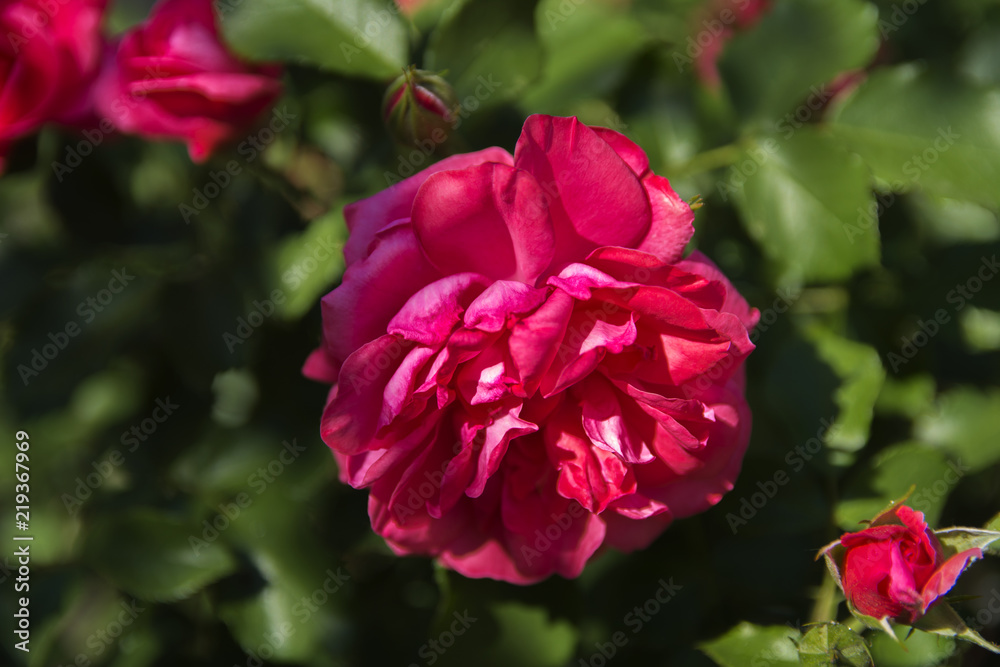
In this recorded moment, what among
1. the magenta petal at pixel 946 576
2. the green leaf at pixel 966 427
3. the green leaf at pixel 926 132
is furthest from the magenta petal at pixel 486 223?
the green leaf at pixel 966 427

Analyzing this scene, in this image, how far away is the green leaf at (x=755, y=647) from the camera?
83cm

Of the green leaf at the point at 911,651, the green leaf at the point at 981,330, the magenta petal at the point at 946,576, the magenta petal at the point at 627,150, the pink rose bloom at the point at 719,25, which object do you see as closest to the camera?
the magenta petal at the point at 946,576

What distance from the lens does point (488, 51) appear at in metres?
1.08

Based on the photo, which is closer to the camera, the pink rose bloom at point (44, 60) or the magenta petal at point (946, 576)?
the magenta petal at point (946, 576)

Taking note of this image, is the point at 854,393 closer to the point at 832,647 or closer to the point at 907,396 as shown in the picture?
the point at 907,396

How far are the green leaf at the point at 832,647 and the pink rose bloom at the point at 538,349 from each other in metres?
0.18

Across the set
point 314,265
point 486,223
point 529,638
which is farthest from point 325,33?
point 529,638

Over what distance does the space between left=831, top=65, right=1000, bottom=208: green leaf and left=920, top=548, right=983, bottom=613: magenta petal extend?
1.81 ft

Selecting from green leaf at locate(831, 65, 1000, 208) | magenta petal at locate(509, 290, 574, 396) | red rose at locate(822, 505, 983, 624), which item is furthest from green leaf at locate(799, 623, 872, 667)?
green leaf at locate(831, 65, 1000, 208)

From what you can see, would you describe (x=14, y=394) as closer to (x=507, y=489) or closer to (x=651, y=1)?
(x=507, y=489)

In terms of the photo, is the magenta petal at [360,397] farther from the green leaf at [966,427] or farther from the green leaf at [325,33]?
the green leaf at [966,427]

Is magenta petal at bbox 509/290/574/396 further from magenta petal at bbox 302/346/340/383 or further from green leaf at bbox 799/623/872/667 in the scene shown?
green leaf at bbox 799/623/872/667

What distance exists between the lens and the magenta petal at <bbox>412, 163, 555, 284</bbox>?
2.39ft

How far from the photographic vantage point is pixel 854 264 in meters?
1.04
